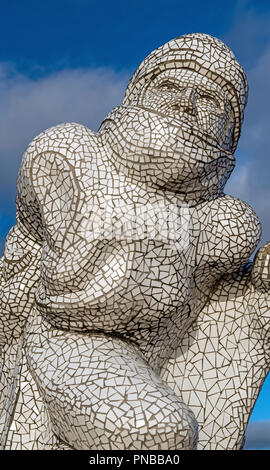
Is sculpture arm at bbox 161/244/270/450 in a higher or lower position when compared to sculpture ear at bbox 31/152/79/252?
lower

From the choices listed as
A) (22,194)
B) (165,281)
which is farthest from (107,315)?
(22,194)

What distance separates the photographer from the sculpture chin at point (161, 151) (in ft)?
22.5

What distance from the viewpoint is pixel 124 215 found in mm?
6758

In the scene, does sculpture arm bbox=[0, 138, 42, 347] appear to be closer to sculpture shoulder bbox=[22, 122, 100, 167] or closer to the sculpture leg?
sculpture shoulder bbox=[22, 122, 100, 167]

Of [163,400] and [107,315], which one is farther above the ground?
[107,315]

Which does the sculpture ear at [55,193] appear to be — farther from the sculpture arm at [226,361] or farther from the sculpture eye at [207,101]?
the sculpture arm at [226,361]

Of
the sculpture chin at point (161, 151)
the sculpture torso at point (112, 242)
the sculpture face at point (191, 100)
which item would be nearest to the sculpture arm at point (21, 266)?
the sculpture torso at point (112, 242)

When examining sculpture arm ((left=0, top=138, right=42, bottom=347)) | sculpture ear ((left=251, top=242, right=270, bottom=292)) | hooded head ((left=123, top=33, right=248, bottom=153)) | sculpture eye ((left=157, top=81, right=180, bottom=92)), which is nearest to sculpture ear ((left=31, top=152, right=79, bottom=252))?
sculpture arm ((left=0, top=138, right=42, bottom=347))

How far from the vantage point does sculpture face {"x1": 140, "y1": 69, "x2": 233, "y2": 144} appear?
754 centimetres

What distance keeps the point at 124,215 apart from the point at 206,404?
2336 millimetres

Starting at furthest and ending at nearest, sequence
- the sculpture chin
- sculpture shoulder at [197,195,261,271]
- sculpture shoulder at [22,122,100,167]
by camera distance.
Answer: sculpture shoulder at [197,195,261,271] < sculpture shoulder at [22,122,100,167] < the sculpture chin

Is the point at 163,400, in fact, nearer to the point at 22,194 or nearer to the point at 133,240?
the point at 133,240

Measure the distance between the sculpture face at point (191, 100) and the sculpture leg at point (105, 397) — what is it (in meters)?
2.44

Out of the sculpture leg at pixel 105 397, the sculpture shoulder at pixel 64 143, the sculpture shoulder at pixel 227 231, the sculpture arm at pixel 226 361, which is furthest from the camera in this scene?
the sculpture arm at pixel 226 361
